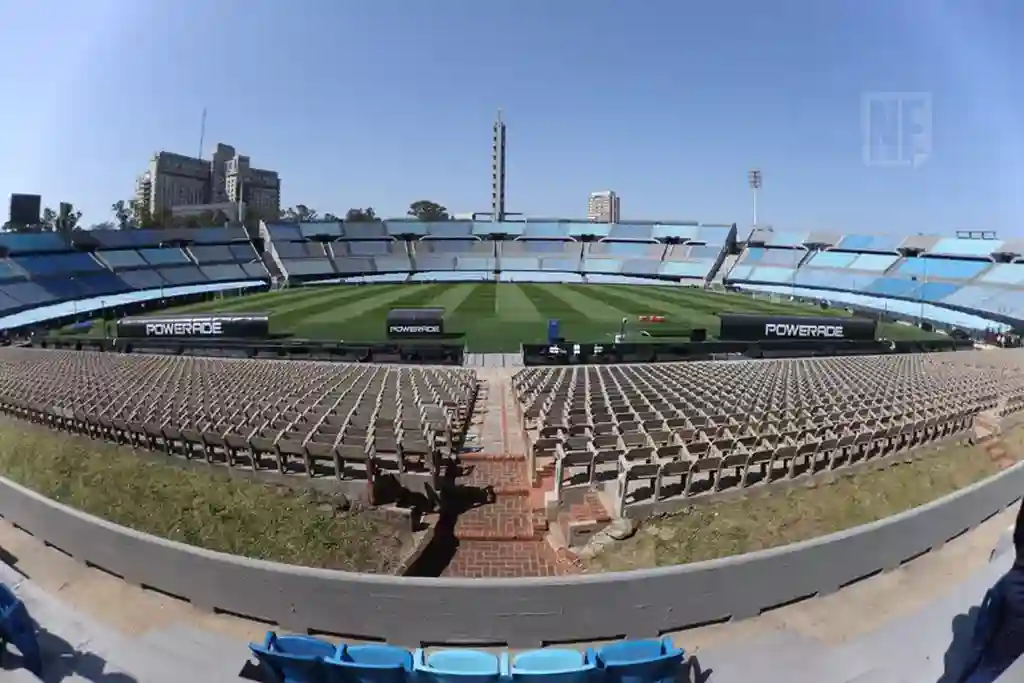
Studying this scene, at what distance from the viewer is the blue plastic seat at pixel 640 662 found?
4.09 meters

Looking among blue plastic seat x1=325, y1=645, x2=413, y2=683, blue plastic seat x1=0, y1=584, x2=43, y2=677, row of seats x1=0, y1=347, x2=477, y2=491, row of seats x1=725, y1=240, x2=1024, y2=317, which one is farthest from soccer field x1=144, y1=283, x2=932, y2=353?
blue plastic seat x1=325, y1=645, x2=413, y2=683

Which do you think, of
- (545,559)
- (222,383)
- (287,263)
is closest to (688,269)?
(287,263)

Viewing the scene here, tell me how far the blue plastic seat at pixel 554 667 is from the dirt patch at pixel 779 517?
2578 millimetres

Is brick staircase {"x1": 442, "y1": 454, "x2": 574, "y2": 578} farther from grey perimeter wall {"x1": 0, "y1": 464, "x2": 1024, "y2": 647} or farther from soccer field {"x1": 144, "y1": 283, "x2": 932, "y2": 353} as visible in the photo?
soccer field {"x1": 144, "y1": 283, "x2": 932, "y2": 353}

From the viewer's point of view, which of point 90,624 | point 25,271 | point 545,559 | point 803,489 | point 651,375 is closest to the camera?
point 90,624

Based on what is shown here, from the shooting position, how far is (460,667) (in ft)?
13.7

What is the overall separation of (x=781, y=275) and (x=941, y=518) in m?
69.7

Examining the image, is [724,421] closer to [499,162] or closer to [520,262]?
[520,262]

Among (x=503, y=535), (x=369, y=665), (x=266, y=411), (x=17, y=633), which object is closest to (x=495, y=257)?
(x=266, y=411)

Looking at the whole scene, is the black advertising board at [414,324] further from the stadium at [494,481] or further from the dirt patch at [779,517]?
the dirt patch at [779,517]

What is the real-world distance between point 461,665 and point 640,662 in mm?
1292

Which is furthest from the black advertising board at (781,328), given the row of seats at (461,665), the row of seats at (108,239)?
the row of seats at (108,239)

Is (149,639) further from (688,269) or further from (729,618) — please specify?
(688,269)

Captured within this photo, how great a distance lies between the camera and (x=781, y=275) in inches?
2781
